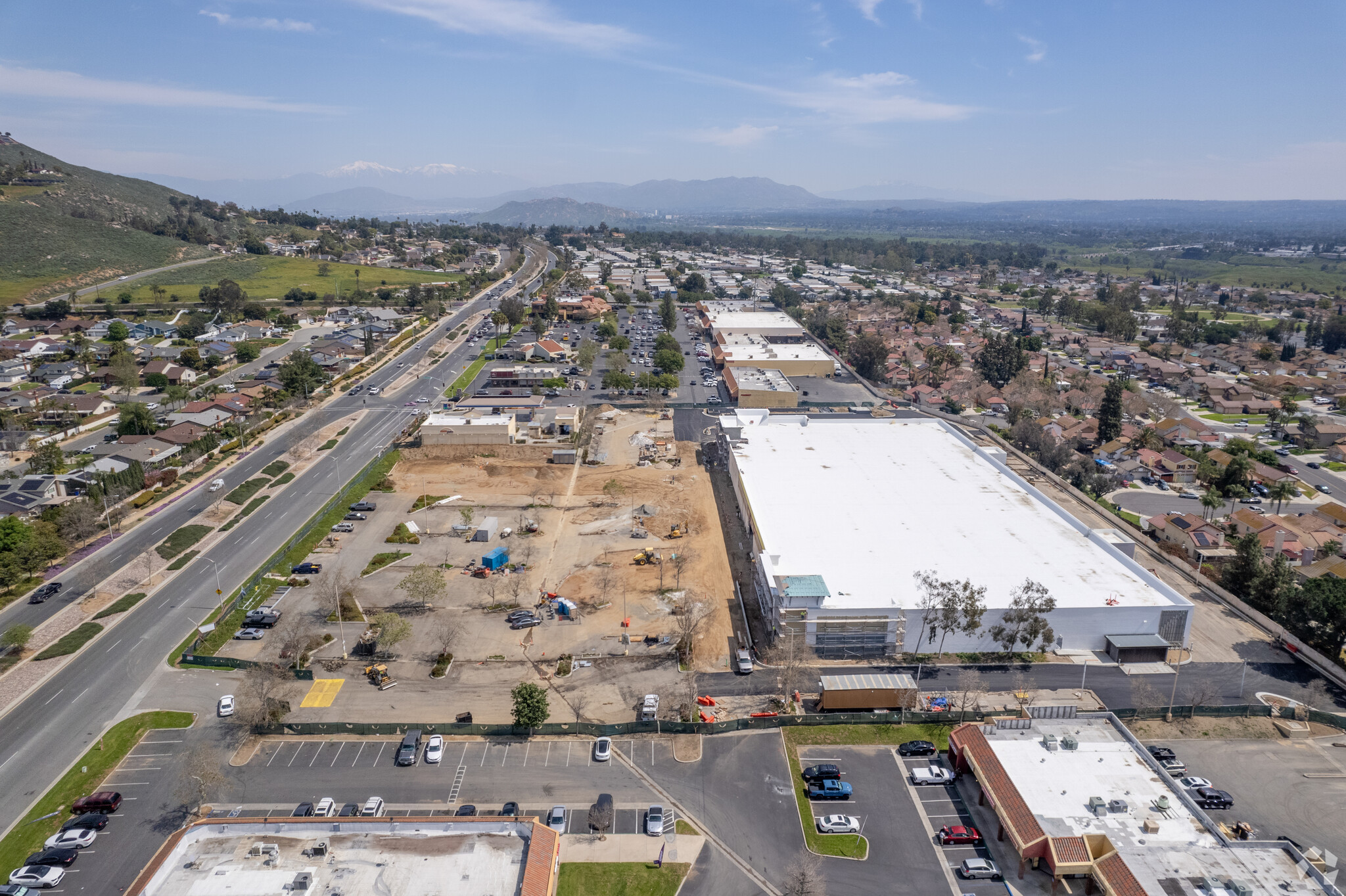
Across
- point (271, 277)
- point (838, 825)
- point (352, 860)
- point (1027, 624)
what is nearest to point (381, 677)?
point (352, 860)

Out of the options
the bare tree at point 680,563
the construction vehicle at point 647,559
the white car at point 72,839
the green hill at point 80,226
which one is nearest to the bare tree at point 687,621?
the bare tree at point 680,563

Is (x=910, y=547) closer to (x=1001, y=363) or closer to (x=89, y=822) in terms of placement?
(x=89, y=822)

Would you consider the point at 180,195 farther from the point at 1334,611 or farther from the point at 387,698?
the point at 1334,611

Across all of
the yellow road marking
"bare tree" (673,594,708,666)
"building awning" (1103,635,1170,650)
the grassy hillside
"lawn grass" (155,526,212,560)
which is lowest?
the yellow road marking

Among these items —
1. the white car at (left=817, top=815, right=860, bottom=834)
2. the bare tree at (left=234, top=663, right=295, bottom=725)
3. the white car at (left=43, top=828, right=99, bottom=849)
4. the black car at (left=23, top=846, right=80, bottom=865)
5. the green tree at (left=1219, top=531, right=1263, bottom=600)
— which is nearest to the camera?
the black car at (left=23, top=846, right=80, bottom=865)

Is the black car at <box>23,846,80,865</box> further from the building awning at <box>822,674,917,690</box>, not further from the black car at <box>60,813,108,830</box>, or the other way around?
the building awning at <box>822,674,917,690</box>

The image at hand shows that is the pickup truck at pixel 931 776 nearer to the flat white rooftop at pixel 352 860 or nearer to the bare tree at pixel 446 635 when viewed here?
the flat white rooftop at pixel 352 860

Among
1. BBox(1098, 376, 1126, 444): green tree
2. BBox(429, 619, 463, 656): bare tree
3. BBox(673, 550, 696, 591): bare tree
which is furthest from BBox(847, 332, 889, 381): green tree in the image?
BBox(429, 619, 463, 656): bare tree
